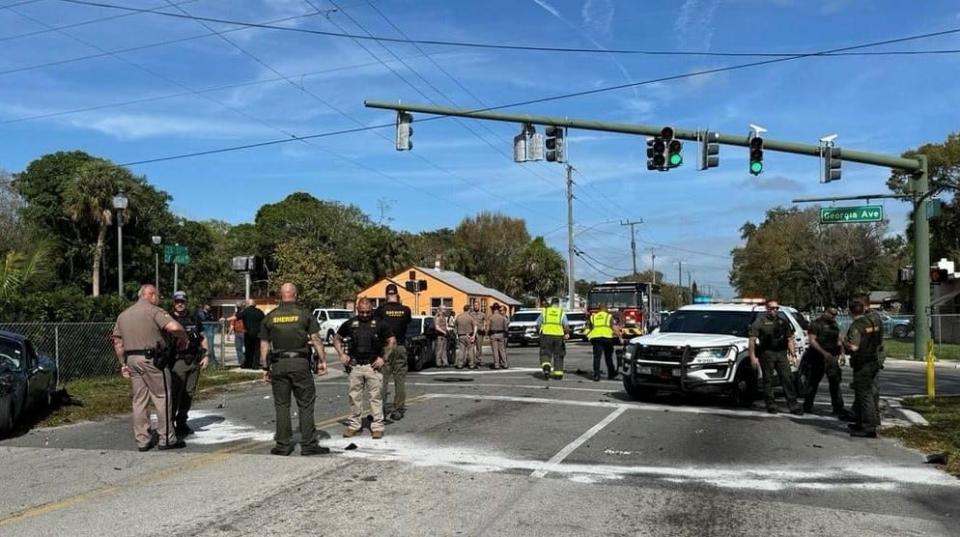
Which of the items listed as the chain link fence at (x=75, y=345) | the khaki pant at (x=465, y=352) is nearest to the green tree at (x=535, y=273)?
the khaki pant at (x=465, y=352)

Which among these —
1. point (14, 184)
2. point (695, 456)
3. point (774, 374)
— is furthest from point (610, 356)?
point (14, 184)

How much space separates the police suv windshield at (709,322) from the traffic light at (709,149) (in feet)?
16.5

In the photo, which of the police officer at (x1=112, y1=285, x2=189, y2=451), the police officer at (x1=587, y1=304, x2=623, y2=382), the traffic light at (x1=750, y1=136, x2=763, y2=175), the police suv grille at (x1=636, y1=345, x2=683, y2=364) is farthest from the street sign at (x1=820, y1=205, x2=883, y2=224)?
the police officer at (x1=112, y1=285, x2=189, y2=451)

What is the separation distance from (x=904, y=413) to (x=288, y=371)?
9.44 metres

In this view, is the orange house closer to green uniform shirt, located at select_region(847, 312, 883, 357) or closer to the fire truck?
the fire truck

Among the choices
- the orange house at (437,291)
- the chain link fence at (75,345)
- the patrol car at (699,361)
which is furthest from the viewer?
the orange house at (437,291)

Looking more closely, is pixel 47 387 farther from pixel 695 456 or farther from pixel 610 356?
pixel 610 356

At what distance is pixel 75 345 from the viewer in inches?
619

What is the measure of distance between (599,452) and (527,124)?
11.3 meters

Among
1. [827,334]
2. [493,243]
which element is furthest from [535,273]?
[827,334]

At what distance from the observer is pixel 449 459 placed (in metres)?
8.12

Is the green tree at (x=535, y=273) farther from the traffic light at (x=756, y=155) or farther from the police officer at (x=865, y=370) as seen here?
the police officer at (x=865, y=370)

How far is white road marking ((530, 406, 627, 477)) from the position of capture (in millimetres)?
7635

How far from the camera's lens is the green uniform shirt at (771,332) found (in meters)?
12.1
